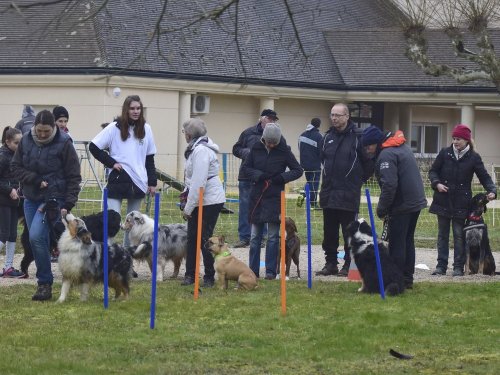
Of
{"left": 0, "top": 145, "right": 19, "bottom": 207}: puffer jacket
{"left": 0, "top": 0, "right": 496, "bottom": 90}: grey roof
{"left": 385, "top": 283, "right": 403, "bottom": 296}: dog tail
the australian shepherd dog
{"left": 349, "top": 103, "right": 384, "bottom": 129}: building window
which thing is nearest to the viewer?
the australian shepherd dog

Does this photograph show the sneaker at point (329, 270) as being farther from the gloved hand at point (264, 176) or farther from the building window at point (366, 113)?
the building window at point (366, 113)

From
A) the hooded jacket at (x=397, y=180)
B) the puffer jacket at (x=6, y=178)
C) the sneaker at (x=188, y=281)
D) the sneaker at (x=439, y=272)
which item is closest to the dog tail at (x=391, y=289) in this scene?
the hooded jacket at (x=397, y=180)

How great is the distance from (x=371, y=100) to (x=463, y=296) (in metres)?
23.5

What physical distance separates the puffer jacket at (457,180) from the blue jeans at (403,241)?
187 centimetres

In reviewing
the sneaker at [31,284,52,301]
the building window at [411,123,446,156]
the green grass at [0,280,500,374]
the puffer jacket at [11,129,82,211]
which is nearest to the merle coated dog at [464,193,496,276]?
the green grass at [0,280,500,374]

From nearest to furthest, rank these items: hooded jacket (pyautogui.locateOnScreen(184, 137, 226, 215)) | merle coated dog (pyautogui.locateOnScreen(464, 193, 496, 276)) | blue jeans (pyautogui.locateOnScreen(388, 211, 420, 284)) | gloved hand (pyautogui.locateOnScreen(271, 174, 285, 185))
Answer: hooded jacket (pyautogui.locateOnScreen(184, 137, 226, 215)), blue jeans (pyautogui.locateOnScreen(388, 211, 420, 284)), gloved hand (pyautogui.locateOnScreen(271, 174, 285, 185)), merle coated dog (pyautogui.locateOnScreen(464, 193, 496, 276))

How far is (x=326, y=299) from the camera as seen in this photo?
12.5 metres

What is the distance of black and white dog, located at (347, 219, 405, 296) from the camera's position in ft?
42.1

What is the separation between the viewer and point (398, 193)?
43.1ft

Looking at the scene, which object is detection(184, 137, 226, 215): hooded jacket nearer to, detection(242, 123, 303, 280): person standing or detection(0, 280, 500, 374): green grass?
detection(242, 123, 303, 280): person standing

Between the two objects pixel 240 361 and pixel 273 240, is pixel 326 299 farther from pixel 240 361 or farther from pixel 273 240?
pixel 240 361

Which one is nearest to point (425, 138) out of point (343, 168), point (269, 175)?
point (343, 168)

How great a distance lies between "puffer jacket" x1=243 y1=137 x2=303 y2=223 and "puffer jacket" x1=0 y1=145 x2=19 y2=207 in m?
2.88

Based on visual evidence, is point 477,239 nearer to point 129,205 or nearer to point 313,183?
point 129,205
